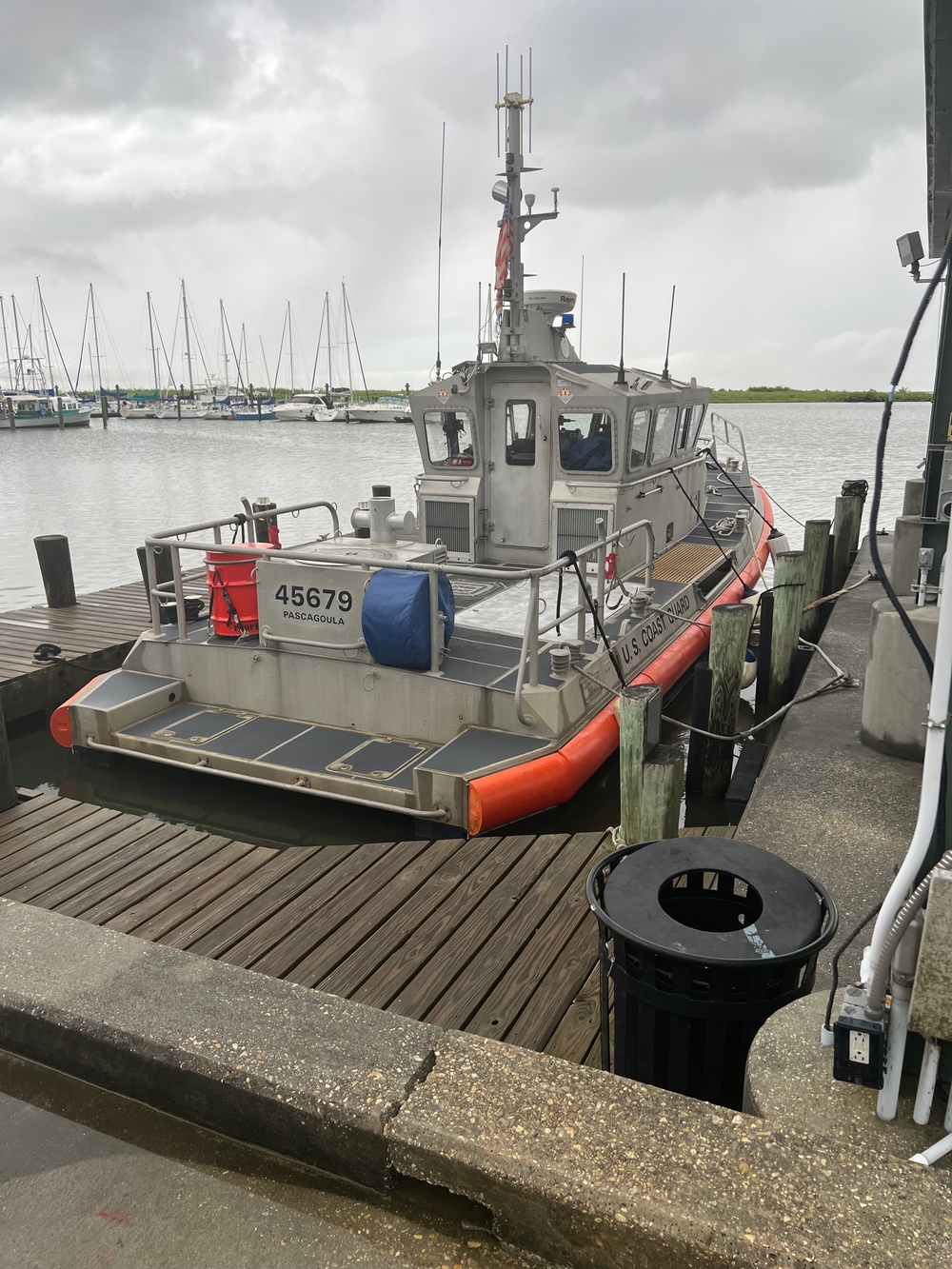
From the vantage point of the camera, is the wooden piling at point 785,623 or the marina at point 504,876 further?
the wooden piling at point 785,623

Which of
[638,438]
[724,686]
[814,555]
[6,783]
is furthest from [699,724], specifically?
[814,555]

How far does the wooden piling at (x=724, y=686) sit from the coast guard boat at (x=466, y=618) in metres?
0.33

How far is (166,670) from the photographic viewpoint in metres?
7.86

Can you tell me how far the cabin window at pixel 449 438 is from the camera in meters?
10.0

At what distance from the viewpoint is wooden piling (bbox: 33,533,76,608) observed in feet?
37.0

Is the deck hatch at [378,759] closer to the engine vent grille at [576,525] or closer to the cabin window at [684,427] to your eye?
the engine vent grille at [576,525]

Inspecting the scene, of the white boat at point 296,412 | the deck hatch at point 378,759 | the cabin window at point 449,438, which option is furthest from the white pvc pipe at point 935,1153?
the white boat at point 296,412

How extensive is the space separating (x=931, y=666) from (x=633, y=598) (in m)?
5.72

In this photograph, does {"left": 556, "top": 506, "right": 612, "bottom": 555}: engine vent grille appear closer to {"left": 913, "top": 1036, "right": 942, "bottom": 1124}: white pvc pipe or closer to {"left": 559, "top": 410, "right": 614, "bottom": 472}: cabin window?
{"left": 559, "top": 410, "right": 614, "bottom": 472}: cabin window

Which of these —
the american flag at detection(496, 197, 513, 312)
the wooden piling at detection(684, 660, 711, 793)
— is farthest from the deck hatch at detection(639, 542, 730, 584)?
the american flag at detection(496, 197, 513, 312)

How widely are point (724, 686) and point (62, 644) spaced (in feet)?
24.3

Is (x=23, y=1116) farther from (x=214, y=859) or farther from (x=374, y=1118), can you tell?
(x=214, y=859)

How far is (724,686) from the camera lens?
23.2ft

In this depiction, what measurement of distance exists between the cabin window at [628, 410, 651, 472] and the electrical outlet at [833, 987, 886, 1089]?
8.00 meters
